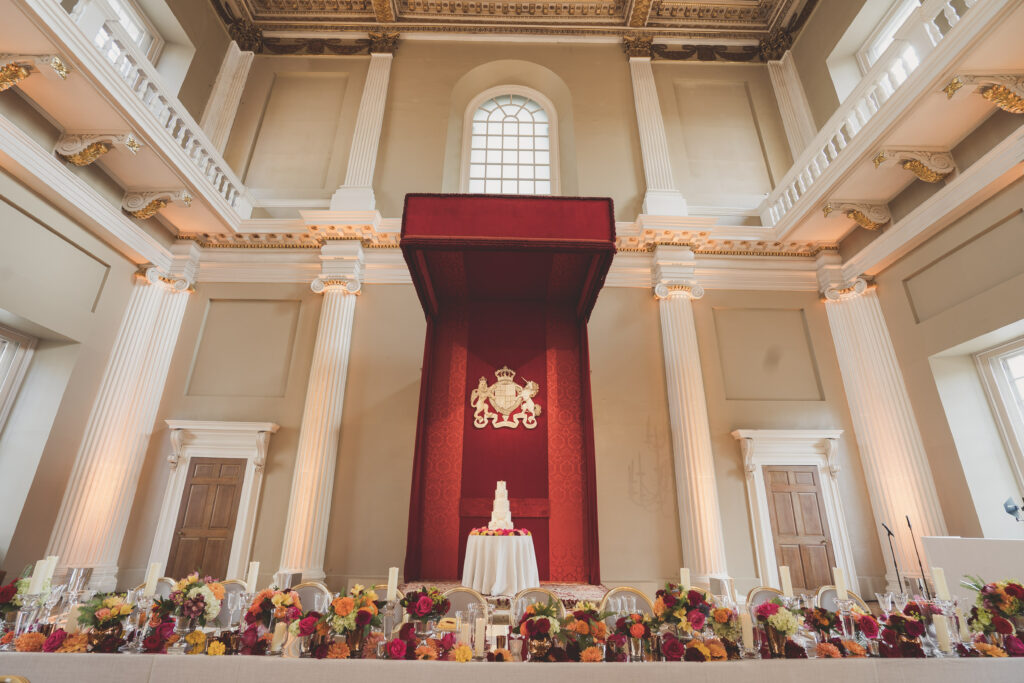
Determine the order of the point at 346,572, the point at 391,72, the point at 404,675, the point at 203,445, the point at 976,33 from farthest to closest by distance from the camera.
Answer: the point at 391,72 < the point at 203,445 < the point at 346,572 < the point at 976,33 < the point at 404,675

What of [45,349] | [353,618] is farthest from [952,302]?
[45,349]

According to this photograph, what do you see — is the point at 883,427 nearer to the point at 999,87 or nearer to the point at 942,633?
the point at 999,87

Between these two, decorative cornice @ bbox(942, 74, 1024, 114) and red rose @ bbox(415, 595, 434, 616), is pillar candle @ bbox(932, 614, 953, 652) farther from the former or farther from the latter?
decorative cornice @ bbox(942, 74, 1024, 114)

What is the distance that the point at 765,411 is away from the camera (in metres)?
6.73

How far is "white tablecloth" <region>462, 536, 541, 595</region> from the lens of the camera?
4.52 m

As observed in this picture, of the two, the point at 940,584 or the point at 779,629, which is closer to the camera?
the point at 779,629

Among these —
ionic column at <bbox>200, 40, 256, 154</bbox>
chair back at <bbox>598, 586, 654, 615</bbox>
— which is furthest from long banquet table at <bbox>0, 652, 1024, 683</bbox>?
ionic column at <bbox>200, 40, 256, 154</bbox>

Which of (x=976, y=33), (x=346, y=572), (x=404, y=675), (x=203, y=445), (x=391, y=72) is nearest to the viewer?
(x=404, y=675)

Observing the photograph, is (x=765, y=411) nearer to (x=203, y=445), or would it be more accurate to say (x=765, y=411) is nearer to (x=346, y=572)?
(x=346, y=572)

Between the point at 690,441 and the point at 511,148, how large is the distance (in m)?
5.91

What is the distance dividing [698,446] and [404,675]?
522cm

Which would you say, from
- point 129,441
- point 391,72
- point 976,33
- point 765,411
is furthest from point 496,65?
point 129,441

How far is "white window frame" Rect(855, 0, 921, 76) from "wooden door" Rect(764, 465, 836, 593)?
5800 mm

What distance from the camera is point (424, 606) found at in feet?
8.00
